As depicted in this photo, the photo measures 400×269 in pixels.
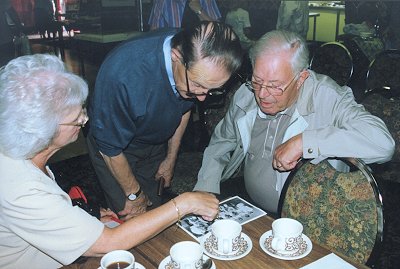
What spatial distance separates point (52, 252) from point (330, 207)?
1031 mm

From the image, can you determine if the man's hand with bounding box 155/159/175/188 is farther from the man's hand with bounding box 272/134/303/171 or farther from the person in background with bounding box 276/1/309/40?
the person in background with bounding box 276/1/309/40

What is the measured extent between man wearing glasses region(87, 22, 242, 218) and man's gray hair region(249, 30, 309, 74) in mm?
216

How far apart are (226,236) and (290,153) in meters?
0.58

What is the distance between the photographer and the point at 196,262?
1155mm

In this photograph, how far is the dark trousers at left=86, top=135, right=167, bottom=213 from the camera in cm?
215

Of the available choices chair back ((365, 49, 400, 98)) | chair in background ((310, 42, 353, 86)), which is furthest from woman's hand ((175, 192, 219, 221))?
chair in background ((310, 42, 353, 86))

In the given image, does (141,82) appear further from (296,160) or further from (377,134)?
(377,134)

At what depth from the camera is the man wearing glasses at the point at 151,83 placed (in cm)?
159

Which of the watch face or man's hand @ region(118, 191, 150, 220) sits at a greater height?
the watch face

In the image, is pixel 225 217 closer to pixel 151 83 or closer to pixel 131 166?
pixel 151 83

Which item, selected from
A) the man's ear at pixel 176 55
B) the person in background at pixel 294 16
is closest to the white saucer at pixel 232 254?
the man's ear at pixel 176 55

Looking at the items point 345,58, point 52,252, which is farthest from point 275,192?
point 345,58

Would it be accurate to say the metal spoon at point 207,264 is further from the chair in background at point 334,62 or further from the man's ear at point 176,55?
the chair in background at point 334,62

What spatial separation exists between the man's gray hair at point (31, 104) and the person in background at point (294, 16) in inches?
195
